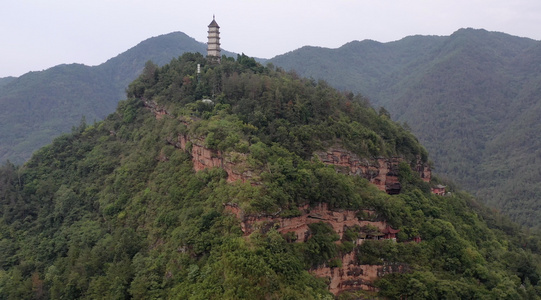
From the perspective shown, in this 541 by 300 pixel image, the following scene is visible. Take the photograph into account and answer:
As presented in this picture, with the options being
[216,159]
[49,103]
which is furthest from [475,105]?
[49,103]

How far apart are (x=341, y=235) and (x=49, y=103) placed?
397ft

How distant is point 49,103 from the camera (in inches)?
4786

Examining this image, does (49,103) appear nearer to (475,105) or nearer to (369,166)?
(369,166)

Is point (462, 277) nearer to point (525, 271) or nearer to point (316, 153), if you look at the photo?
point (525, 271)

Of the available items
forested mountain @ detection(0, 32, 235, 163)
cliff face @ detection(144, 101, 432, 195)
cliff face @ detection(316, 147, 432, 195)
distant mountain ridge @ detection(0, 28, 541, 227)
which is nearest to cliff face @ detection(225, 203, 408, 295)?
cliff face @ detection(144, 101, 432, 195)

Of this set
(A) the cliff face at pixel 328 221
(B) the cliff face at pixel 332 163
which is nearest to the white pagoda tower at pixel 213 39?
(B) the cliff face at pixel 332 163

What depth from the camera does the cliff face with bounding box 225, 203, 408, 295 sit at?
1023 inches

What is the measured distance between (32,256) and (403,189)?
34.6 meters

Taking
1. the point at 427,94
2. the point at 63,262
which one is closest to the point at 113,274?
the point at 63,262

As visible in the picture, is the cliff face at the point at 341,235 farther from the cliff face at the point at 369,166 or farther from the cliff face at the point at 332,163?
the cliff face at the point at 369,166

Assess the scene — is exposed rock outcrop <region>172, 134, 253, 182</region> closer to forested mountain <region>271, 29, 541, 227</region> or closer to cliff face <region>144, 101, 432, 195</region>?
cliff face <region>144, 101, 432, 195</region>

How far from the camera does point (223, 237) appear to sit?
79.2ft

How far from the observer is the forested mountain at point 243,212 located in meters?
24.6

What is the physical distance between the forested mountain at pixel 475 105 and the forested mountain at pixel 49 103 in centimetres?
7775
